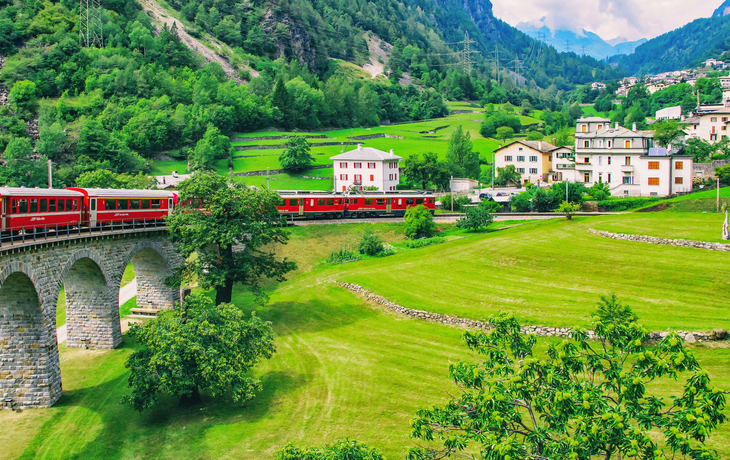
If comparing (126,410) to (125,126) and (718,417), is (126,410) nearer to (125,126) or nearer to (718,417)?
(718,417)

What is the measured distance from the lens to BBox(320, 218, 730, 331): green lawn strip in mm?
35094

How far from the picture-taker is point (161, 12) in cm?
18200

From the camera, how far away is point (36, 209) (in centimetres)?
3153

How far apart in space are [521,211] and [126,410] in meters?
53.9

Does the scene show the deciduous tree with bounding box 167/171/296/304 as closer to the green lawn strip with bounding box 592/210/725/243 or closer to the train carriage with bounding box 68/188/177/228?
the train carriage with bounding box 68/188/177/228

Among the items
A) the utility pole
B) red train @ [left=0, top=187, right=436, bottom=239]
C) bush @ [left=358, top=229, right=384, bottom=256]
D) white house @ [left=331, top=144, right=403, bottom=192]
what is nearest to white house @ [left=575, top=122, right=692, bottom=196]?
red train @ [left=0, top=187, right=436, bottom=239]

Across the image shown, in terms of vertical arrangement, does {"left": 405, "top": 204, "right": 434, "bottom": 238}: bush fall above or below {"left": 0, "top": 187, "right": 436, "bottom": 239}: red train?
below

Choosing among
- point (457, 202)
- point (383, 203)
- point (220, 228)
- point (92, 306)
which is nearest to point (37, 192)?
point (92, 306)

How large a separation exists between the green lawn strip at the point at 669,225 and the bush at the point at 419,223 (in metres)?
16.4

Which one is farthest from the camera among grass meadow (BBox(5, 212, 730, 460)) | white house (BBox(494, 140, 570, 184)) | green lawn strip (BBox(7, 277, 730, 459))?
white house (BBox(494, 140, 570, 184))

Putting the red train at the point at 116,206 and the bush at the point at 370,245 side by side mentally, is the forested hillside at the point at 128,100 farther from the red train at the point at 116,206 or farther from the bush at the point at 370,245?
the bush at the point at 370,245

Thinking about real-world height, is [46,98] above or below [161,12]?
below

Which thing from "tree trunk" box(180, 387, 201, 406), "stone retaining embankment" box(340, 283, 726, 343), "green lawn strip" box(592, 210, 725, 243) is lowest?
"tree trunk" box(180, 387, 201, 406)

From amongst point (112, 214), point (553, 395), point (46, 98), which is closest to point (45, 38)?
point (46, 98)
